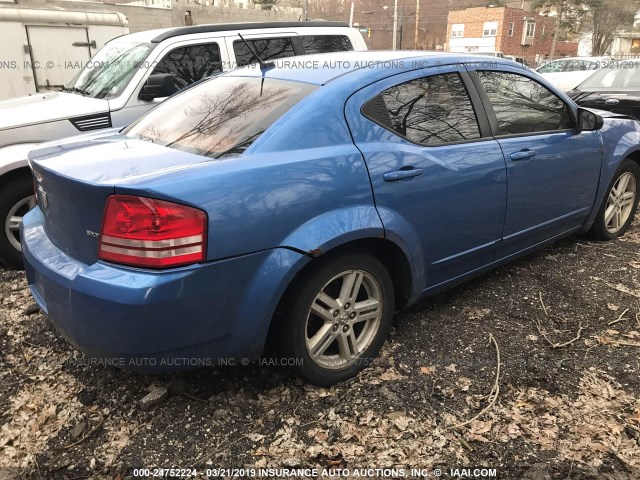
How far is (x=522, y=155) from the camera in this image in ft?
11.3

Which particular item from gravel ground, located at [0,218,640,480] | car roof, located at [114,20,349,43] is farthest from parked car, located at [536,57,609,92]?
gravel ground, located at [0,218,640,480]

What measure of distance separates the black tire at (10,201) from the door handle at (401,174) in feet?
10.3

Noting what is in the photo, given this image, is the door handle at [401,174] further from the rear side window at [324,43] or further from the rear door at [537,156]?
the rear side window at [324,43]

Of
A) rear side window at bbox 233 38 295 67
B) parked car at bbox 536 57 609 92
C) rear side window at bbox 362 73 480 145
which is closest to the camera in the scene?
rear side window at bbox 362 73 480 145

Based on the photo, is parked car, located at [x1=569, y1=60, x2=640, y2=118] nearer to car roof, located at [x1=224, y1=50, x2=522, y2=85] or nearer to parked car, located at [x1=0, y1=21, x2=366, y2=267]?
parked car, located at [x1=0, y1=21, x2=366, y2=267]

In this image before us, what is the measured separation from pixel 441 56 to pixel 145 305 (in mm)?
2359

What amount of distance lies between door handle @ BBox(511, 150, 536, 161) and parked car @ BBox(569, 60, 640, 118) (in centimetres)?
419

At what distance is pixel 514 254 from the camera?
12.2ft

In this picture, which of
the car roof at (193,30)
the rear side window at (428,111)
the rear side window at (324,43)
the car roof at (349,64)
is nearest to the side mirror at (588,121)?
the car roof at (349,64)

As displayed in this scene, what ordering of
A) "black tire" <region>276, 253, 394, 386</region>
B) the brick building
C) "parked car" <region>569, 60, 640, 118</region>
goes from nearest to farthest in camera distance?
"black tire" <region>276, 253, 394, 386</region> → "parked car" <region>569, 60, 640, 118</region> → the brick building

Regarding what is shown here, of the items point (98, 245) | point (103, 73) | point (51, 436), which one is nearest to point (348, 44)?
point (103, 73)

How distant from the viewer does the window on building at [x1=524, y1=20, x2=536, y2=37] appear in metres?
60.8

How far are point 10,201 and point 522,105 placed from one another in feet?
13.0

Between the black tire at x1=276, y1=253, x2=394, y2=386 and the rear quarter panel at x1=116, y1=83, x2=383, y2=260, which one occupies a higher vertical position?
the rear quarter panel at x1=116, y1=83, x2=383, y2=260
